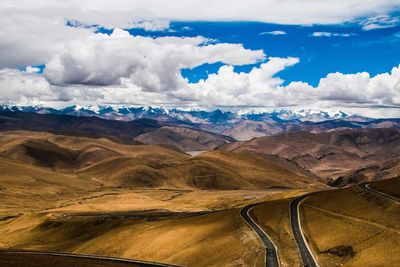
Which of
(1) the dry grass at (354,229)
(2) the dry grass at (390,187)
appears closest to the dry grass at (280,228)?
(1) the dry grass at (354,229)

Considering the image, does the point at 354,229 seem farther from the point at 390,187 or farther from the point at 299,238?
the point at 390,187

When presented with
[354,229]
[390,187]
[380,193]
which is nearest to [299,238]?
[354,229]

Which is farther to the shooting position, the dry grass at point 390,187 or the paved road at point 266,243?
the dry grass at point 390,187

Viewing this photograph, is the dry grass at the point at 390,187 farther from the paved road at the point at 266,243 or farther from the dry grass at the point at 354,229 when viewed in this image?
the paved road at the point at 266,243

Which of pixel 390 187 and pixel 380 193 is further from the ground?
pixel 380 193

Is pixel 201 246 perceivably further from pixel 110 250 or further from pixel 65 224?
pixel 65 224

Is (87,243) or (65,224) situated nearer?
(87,243)

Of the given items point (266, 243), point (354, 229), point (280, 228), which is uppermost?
point (354, 229)

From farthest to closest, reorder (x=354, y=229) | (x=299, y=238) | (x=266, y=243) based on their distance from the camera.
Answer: (x=299, y=238)
(x=266, y=243)
(x=354, y=229)

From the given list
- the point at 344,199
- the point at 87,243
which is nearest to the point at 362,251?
the point at 344,199
